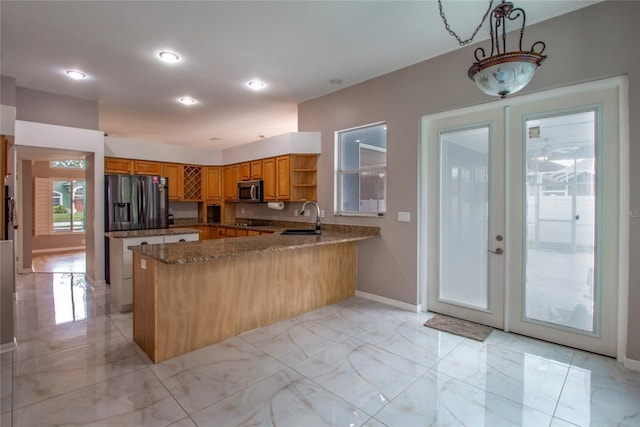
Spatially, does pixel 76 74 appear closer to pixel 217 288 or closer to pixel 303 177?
pixel 303 177

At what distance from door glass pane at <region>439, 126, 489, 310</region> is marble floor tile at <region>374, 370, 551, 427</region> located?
1384 mm

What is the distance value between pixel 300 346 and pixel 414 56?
3.24 meters

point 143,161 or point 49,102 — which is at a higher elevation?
point 49,102

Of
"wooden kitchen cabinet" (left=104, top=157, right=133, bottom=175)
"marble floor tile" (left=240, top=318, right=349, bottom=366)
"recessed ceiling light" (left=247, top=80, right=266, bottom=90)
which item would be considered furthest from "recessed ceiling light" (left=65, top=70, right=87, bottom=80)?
"marble floor tile" (left=240, top=318, right=349, bottom=366)

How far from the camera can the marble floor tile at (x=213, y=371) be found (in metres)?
2.12

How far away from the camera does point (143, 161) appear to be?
5.95 m

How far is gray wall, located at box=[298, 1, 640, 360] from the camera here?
8.06 ft

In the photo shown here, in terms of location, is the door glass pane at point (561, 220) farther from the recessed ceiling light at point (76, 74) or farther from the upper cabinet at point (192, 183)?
the upper cabinet at point (192, 183)

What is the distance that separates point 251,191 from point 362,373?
4.06 m

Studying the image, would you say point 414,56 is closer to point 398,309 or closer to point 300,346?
point 398,309

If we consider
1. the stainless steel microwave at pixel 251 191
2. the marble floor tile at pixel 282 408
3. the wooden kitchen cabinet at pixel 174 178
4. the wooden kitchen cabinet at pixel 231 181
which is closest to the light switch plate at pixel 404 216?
the marble floor tile at pixel 282 408

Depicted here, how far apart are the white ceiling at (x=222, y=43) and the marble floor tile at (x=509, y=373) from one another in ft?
9.56

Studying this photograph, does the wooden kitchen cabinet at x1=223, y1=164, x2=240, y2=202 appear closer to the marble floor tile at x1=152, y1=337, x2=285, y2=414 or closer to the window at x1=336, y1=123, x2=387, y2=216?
the window at x1=336, y1=123, x2=387, y2=216

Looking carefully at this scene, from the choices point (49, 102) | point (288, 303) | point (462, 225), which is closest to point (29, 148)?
point (49, 102)
